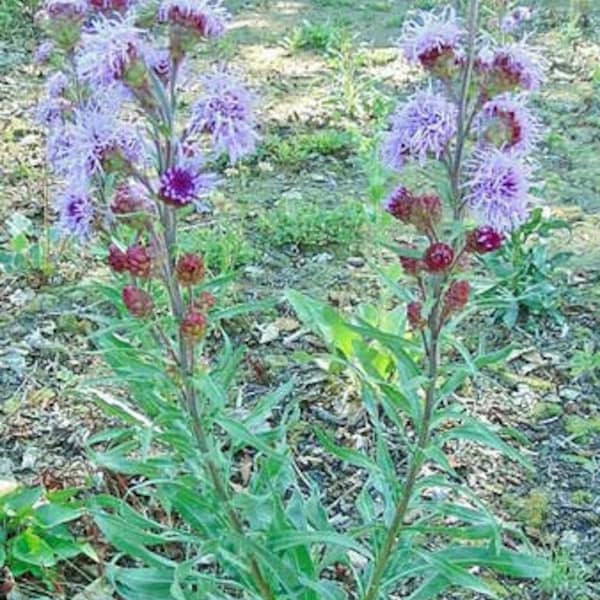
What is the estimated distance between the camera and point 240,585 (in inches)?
78.0

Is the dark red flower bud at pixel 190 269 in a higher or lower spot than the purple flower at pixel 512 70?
lower

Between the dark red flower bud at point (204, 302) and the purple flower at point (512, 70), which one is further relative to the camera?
the dark red flower bud at point (204, 302)

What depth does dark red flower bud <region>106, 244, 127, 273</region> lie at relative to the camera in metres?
1.62

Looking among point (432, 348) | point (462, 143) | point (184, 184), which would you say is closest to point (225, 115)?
point (184, 184)

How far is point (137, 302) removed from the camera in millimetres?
1654

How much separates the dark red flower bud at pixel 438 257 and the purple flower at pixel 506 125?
16 centimetres

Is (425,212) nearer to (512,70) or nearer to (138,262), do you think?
(512,70)

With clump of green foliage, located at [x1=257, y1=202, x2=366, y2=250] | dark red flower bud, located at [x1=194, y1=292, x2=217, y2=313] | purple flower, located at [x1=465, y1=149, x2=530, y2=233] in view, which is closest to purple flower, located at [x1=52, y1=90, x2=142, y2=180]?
dark red flower bud, located at [x1=194, y1=292, x2=217, y2=313]

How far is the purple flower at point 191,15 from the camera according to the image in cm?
155

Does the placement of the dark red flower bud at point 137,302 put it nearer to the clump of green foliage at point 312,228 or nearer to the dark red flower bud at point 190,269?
the dark red flower bud at point 190,269

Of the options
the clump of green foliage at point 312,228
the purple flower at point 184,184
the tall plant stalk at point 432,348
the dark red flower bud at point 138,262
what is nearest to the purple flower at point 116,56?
the purple flower at point 184,184

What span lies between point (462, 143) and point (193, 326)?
0.46 meters

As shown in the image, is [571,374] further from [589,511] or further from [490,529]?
[490,529]

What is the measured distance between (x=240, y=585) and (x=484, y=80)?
3.18 feet
